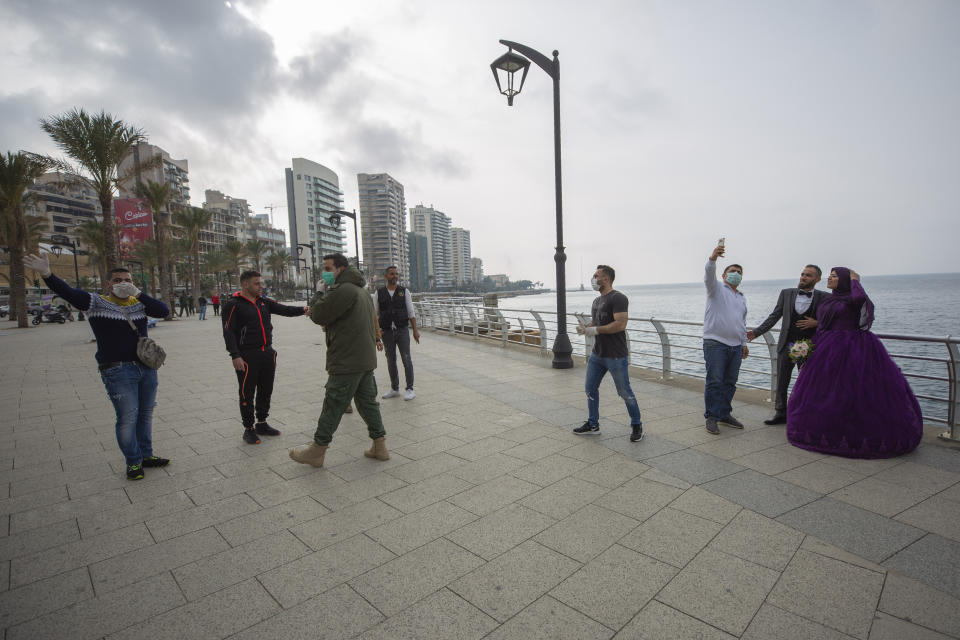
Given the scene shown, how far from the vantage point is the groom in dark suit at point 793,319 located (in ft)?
15.4

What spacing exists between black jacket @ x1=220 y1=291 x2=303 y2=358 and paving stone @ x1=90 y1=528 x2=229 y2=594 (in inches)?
79.0

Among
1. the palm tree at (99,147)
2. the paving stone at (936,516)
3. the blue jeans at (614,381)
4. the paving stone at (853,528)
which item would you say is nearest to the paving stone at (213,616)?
the paving stone at (853,528)

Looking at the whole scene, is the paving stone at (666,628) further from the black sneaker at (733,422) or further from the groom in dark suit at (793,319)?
the groom in dark suit at (793,319)

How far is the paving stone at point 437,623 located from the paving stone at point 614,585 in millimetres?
429

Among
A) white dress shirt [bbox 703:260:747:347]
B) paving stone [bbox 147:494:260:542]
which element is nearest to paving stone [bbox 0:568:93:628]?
paving stone [bbox 147:494:260:542]

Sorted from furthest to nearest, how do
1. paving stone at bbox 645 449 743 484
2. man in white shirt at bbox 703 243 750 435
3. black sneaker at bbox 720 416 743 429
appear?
black sneaker at bbox 720 416 743 429
man in white shirt at bbox 703 243 750 435
paving stone at bbox 645 449 743 484

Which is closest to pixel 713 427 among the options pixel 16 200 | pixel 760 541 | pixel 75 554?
pixel 760 541

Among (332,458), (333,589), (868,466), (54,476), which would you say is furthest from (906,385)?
(54,476)

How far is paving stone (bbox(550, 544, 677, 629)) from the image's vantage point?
2230mm

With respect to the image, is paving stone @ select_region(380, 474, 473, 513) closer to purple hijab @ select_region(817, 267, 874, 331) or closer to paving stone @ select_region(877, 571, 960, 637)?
paving stone @ select_region(877, 571, 960, 637)

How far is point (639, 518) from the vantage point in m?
3.08

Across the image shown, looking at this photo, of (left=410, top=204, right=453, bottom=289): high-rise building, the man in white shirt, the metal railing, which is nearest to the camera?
the metal railing

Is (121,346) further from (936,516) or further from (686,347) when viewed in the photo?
(686,347)

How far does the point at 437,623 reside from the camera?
7.11 feet
